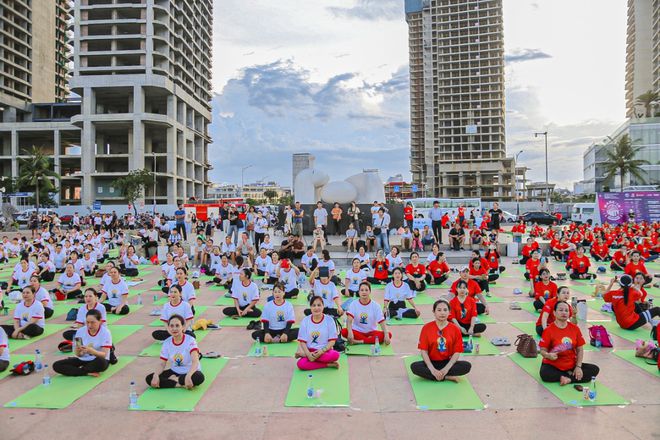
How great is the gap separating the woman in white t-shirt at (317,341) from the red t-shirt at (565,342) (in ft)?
8.87

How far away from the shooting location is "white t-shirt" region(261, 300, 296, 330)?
769 cm

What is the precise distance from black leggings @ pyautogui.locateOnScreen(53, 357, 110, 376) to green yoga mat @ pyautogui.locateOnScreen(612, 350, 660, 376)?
285 inches

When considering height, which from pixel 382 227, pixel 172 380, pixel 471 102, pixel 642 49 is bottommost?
pixel 172 380

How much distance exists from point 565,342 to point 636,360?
1818 mm

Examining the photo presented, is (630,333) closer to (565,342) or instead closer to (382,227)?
(565,342)

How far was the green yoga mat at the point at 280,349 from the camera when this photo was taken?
23.2 ft

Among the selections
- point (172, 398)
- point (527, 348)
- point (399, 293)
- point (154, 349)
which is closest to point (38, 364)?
point (154, 349)

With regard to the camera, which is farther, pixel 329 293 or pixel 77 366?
pixel 329 293

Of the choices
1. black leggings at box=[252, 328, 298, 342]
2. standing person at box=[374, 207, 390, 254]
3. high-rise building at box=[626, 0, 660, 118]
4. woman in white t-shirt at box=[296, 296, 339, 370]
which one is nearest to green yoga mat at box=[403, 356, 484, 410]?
woman in white t-shirt at box=[296, 296, 339, 370]

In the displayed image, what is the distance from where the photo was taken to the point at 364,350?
7125 millimetres

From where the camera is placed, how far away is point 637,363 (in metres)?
6.47

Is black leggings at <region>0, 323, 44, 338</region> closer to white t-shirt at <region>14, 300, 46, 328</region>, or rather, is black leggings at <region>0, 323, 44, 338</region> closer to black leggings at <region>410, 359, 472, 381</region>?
white t-shirt at <region>14, 300, 46, 328</region>

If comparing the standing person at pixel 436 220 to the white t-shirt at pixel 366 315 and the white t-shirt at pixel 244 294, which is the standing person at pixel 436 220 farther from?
the white t-shirt at pixel 366 315

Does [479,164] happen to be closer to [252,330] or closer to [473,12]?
[473,12]
